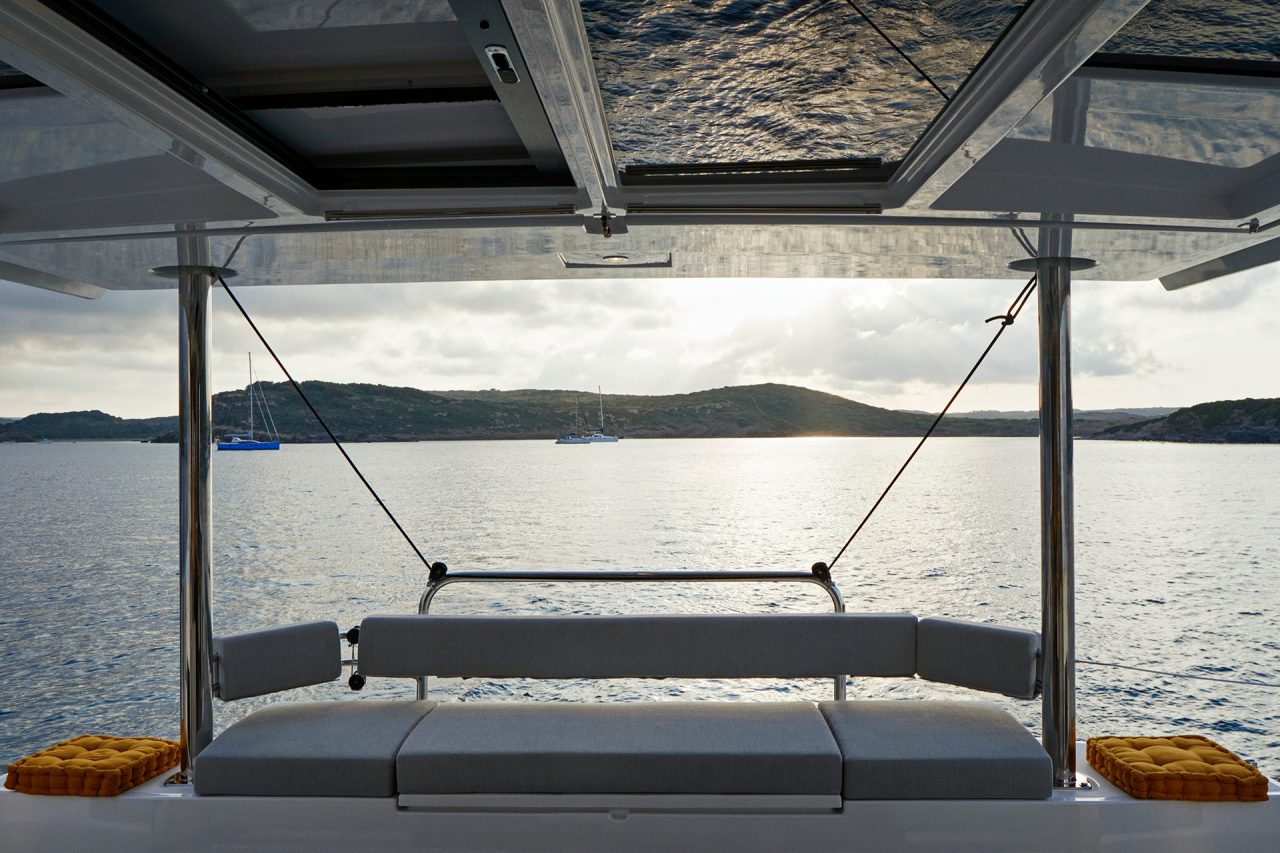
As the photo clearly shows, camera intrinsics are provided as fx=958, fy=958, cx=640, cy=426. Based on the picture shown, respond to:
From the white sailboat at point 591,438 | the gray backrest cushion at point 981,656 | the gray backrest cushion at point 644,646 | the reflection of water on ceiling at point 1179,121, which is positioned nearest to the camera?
the reflection of water on ceiling at point 1179,121

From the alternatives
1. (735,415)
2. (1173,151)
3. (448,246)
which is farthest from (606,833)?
(735,415)

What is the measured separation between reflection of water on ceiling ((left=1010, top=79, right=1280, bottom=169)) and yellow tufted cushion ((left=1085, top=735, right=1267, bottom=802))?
1.59 metres

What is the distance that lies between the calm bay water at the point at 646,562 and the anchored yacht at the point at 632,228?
1436 cm

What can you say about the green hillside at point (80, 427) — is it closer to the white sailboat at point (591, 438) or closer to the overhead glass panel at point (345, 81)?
the white sailboat at point (591, 438)

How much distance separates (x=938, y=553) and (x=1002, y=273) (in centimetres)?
3101

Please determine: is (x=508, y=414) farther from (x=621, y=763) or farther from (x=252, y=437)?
(x=621, y=763)

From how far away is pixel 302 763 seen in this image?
254 centimetres

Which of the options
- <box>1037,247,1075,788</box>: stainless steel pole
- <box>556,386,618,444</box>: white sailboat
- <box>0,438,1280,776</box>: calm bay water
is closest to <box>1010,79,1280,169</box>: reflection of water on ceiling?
<box>1037,247,1075,788</box>: stainless steel pole

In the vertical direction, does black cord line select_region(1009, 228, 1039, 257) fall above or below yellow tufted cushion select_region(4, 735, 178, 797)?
above

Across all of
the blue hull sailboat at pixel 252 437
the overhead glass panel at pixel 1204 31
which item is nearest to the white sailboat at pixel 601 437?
the blue hull sailboat at pixel 252 437

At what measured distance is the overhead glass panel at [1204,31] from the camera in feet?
4.92

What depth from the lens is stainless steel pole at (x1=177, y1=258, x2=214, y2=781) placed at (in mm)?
2879

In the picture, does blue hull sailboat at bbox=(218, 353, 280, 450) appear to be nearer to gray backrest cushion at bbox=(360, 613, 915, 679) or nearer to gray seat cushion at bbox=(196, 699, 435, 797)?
gray backrest cushion at bbox=(360, 613, 915, 679)

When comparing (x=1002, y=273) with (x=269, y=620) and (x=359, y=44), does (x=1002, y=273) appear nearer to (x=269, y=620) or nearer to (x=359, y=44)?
(x=359, y=44)
